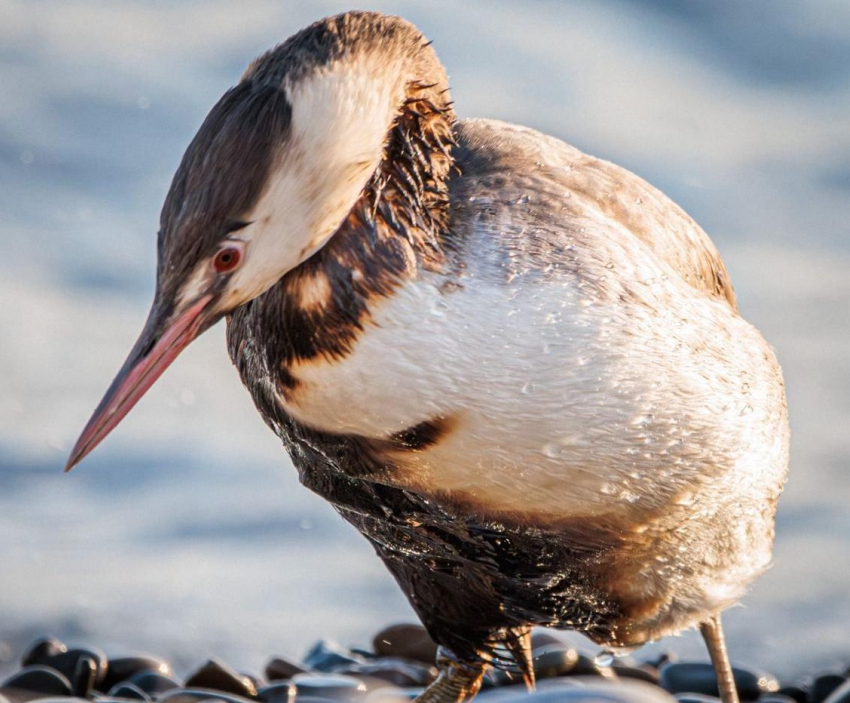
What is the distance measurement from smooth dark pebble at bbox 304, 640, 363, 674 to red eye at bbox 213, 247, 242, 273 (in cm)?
378

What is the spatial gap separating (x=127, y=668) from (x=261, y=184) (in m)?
3.53

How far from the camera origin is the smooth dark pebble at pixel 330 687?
5.55m

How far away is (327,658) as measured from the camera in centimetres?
676

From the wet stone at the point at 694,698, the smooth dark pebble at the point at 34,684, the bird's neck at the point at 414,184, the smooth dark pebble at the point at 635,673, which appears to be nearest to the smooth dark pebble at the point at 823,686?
the wet stone at the point at 694,698

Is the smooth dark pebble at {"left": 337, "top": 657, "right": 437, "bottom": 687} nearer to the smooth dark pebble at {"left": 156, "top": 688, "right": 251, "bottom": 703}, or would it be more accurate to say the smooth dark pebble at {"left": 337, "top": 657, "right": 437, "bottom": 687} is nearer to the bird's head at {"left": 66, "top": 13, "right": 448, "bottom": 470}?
the smooth dark pebble at {"left": 156, "top": 688, "right": 251, "bottom": 703}

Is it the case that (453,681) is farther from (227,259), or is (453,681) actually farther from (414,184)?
(227,259)

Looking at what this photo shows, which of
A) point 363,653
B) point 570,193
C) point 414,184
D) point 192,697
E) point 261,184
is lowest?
point 192,697

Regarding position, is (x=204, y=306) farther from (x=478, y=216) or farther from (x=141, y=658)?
(x=141, y=658)

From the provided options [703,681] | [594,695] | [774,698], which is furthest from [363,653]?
[594,695]

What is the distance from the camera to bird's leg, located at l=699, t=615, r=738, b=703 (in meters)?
4.99

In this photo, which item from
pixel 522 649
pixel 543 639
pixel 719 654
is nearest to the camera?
pixel 522 649

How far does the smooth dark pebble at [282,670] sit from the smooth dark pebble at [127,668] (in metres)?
0.53

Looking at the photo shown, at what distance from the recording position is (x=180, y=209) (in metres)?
3.09

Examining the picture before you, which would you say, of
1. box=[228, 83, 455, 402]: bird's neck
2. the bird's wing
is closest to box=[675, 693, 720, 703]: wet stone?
the bird's wing
